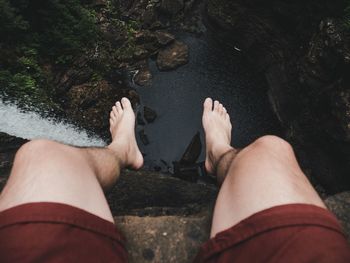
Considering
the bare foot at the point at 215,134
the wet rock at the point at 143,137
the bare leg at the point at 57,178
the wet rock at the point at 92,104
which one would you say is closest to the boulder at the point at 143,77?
the wet rock at the point at 92,104

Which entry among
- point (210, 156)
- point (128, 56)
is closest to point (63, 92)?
point (128, 56)

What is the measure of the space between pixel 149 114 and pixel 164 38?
6.61ft

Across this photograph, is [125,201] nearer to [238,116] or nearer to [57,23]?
[238,116]

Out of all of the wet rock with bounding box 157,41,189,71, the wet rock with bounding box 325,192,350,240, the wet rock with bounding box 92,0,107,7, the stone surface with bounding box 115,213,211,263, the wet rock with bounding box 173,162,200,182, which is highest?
the wet rock with bounding box 325,192,350,240

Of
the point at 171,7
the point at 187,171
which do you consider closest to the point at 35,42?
the point at 171,7

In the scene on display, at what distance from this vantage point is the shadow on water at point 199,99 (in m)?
6.68

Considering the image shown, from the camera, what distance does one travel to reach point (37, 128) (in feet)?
21.4

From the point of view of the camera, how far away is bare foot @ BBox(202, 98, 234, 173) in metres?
3.36

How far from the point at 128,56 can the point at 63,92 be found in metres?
1.68

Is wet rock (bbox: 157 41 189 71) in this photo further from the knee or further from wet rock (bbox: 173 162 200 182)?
the knee

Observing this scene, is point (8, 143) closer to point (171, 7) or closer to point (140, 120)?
point (140, 120)

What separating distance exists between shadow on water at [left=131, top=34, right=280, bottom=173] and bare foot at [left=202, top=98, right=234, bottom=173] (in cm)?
198

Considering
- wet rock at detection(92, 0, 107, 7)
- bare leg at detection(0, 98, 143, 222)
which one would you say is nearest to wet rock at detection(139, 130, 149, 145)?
wet rock at detection(92, 0, 107, 7)

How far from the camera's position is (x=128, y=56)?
25.2ft
